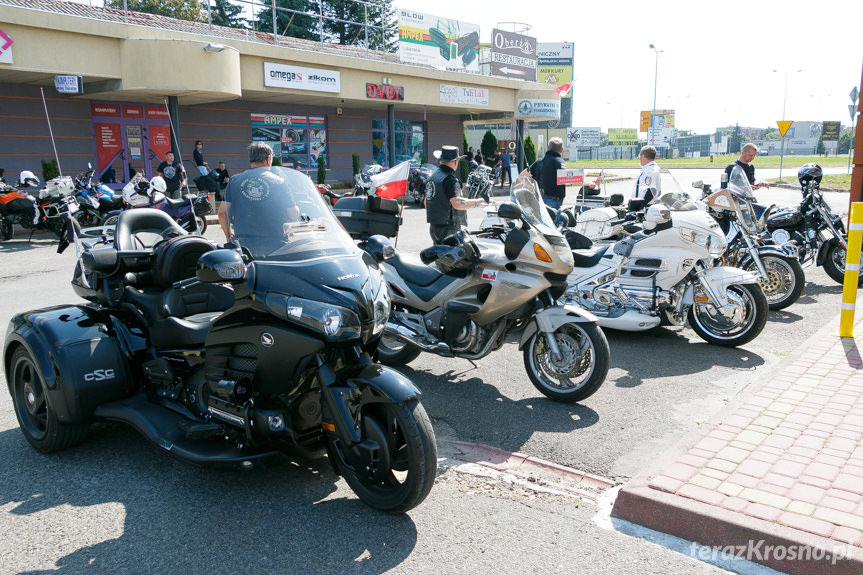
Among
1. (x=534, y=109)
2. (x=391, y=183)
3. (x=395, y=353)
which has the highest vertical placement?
(x=534, y=109)

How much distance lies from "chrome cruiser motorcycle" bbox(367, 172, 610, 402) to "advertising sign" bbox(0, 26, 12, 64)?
14.7 m

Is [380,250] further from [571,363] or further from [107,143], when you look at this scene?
[107,143]

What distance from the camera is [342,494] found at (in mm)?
3703

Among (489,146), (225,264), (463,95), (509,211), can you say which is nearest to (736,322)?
(509,211)

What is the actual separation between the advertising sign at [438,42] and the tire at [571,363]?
25.1 meters

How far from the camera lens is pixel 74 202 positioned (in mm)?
13867

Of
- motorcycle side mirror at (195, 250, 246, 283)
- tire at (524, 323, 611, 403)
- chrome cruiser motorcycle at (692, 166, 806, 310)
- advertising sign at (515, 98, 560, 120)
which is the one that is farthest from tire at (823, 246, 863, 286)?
advertising sign at (515, 98, 560, 120)

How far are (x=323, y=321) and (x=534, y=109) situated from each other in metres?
30.3

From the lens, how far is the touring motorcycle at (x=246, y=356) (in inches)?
128

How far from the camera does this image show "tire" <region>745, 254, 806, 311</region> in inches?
317

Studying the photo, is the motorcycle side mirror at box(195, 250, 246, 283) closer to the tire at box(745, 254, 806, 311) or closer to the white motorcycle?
the white motorcycle

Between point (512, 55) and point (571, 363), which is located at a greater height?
point (512, 55)

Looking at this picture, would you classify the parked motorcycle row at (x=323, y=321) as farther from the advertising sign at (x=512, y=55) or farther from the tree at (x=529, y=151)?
the tree at (x=529, y=151)

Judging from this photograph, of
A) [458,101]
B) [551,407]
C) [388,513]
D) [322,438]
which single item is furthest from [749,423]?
[458,101]
